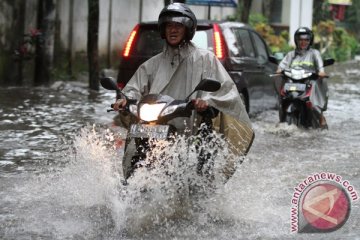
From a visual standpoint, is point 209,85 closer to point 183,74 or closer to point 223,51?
point 183,74

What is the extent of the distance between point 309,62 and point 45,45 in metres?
6.87

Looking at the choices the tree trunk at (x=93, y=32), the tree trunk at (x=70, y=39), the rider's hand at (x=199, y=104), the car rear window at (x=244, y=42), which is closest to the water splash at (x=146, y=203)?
the rider's hand at (x=199, y=104)

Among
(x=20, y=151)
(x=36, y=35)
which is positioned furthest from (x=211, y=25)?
(x=36, y=35)

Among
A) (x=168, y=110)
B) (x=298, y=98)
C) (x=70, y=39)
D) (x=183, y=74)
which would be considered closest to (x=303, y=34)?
(x=298, y=98)

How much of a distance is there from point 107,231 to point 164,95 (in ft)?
3.51

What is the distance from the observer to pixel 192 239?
5.00 meters

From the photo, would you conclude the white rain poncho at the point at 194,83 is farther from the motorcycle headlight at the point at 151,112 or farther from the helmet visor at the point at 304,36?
the helmet visor at the point at 304,36

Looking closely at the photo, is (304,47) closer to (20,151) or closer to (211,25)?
(211,25)

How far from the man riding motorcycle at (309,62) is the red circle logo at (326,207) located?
4899 mm

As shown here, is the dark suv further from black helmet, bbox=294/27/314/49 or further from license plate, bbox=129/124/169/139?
license plate, bbox=129/124/169/139

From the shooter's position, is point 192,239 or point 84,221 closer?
point 192,239

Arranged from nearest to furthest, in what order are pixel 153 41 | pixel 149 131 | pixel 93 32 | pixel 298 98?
1. pixel 149 131
2. pixel 298 98
3. pixel 153 41
4. pixel 93 32

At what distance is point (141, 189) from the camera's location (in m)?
5.19

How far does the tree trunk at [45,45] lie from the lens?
50.5 feet
